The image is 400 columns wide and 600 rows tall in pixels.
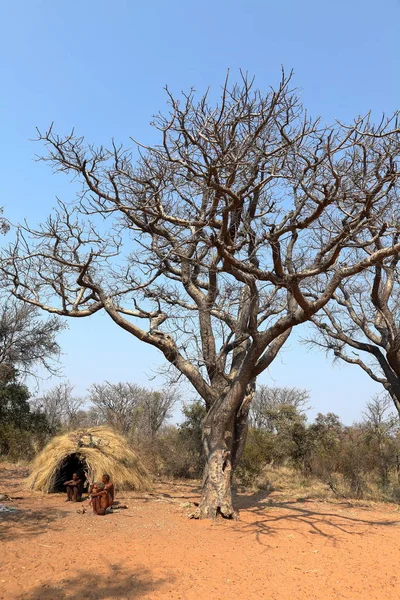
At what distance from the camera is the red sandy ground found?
175 inches

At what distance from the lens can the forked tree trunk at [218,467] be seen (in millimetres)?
7461

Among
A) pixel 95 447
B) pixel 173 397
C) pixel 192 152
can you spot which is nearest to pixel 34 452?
pixel 95 447

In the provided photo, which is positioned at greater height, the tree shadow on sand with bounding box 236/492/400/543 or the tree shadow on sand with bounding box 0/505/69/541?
the tree shadow on sand with bounding box 236/492/400/543

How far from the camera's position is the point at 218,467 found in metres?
7.68

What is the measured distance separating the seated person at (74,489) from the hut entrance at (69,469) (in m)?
0.58

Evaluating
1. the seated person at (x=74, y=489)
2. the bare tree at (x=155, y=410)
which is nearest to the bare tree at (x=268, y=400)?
the bare tree at (x=155, y=410)

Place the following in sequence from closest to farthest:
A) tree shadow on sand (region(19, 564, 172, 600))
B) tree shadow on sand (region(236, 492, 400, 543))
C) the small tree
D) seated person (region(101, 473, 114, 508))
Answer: tree shadow on sand (region(19, 564, 172, 600))
tree shadow on sand (region(236, 492, 400, 543))
seated person (region(101, 473, 114, 508))
the small tree

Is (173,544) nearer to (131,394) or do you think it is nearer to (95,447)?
Answer: (95,447)

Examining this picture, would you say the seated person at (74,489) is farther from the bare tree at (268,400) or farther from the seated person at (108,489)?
the bare tree at (268,400)

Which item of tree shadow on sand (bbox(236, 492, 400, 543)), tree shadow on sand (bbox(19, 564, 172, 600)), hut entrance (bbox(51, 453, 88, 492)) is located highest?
hut entrance (bbox(51, 453, 88, 492))

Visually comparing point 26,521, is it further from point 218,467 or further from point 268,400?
point 268,400

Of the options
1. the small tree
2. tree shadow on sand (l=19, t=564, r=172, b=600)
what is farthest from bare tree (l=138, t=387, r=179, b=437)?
tree shadow on sand (l=19, t=564, r=172, b=600)

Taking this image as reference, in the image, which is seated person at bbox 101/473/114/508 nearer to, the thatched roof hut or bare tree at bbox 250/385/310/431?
the thatched roof hut

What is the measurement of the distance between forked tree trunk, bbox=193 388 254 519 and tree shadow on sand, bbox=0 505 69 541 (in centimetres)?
224
